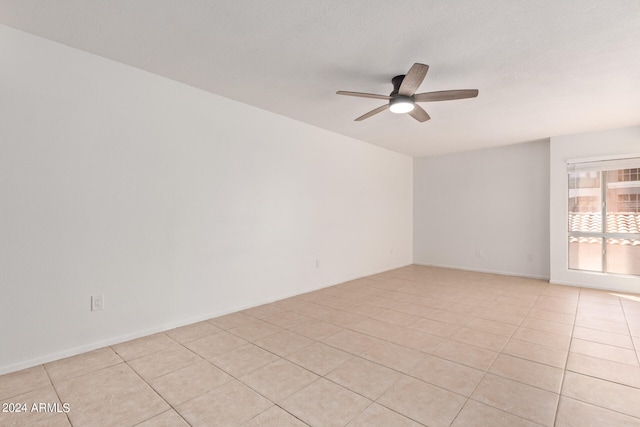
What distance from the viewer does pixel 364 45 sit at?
7.65 feet

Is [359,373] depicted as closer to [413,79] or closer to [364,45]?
[413,79]

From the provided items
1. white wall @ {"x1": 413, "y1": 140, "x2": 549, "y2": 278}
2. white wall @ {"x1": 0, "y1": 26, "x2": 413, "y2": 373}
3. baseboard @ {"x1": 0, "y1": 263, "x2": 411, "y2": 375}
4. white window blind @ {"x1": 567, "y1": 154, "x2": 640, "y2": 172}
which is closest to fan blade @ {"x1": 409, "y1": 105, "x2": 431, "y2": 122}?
white wall @ {"x1": 0, "y1": 26, "x2": 413, "y2": 373}

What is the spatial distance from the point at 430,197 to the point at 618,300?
344 centimetres

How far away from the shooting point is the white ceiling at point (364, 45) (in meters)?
1.95

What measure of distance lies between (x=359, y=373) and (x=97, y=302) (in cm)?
224

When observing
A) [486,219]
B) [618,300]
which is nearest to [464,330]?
[618,300]

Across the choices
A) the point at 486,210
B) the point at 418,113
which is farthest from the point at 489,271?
the point at 418,113

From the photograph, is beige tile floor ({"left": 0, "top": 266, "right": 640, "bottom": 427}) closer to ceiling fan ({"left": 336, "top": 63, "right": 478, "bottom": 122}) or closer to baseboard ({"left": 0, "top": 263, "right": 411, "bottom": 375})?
baseboard ({"left": 0, "top": 263, "right": 411, "bottom": 375})

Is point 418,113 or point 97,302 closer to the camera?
point 97,302

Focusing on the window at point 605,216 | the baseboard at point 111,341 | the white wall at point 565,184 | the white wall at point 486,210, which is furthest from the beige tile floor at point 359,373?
the white wall at point 486,210

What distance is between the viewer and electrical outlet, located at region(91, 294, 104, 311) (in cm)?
254

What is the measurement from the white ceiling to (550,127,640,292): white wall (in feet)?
4.14

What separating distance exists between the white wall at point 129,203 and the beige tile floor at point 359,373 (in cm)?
30

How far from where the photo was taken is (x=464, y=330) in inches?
118
